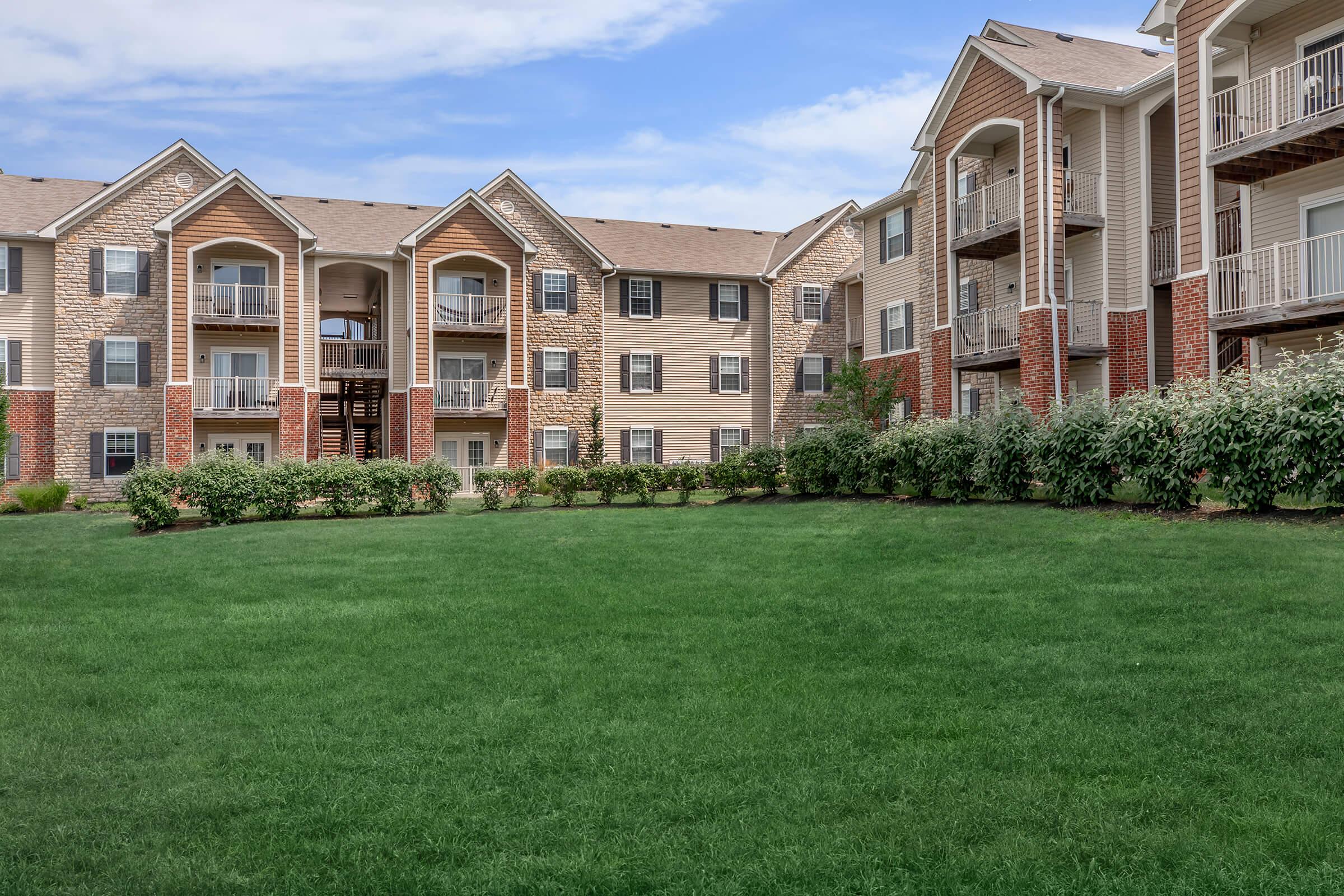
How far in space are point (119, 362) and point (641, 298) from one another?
16.1m

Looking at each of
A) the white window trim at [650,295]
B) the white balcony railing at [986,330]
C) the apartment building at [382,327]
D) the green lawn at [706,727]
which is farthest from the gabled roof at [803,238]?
the green lawn at [706,727]

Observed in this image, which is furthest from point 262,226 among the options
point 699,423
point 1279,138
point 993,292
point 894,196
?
point 1279,138

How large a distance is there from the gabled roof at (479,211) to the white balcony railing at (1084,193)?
626 inches

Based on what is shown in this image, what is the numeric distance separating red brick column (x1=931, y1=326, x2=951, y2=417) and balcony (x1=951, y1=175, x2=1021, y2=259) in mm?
2022

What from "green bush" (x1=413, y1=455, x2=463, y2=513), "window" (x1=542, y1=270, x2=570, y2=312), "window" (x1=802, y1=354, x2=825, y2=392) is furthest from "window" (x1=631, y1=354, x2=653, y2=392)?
"green bush" (x1=413, y1=455, x2=463, y2=513)

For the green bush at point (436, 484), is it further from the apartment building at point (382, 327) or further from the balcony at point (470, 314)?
the balcony at point (470, 314)

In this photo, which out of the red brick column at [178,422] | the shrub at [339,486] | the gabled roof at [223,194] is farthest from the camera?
the gabled roof at [223,194]

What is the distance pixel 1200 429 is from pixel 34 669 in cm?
1190

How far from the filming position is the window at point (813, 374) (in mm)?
35719

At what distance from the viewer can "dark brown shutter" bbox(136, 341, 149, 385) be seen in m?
29.1

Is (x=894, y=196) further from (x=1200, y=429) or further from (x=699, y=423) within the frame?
(x=1200, y=429)

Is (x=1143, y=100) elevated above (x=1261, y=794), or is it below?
above

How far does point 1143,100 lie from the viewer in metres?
21.2

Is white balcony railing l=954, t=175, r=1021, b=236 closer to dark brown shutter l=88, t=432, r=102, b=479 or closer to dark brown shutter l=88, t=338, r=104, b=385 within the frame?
dark brown shutter l=88, t=338, r=104, b=385
